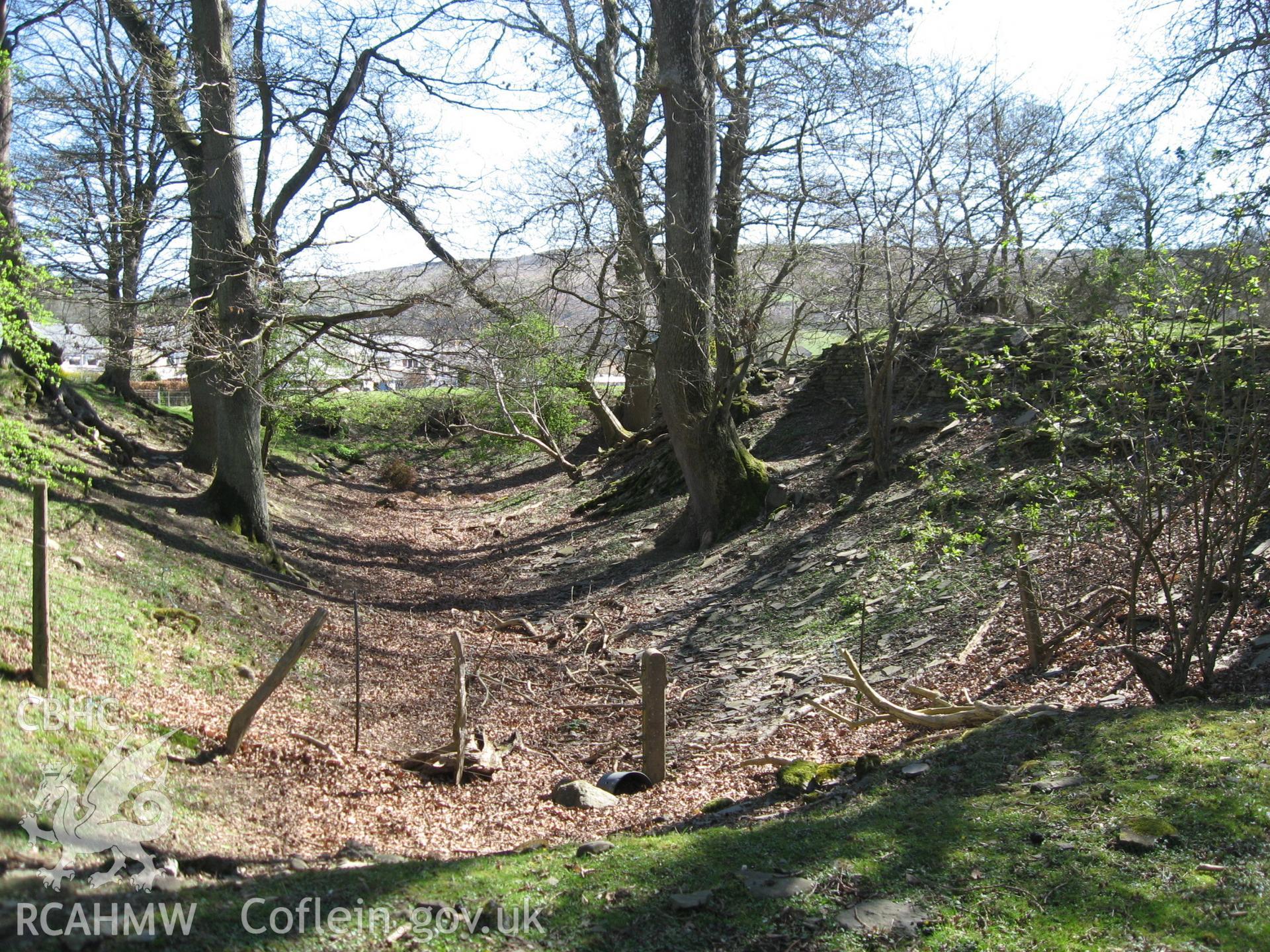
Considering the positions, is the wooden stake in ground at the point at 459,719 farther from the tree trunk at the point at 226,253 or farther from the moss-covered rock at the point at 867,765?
the tree trunk at the point at 226,253

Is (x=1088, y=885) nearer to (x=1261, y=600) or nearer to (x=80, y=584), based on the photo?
(x=1261, y=600)

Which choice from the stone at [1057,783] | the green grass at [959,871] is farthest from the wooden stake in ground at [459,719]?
the stone at [1057,783]

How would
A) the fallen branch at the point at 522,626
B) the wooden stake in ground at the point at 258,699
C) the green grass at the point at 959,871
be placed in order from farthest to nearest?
the fallen branch at the point at 522,626, the wooden stake in ground at the point at 258,699, the green grass at the point at 959,871

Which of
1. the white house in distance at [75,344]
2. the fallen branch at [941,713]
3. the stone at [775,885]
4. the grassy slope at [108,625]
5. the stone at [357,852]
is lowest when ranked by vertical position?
the stone at [357,852]

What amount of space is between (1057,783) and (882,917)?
5.06ft

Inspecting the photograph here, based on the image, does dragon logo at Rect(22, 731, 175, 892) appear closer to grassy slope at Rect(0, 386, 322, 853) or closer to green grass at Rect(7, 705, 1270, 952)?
grassy slope at Rect(0, 386, 322, 853)

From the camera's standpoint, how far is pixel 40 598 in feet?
19.6

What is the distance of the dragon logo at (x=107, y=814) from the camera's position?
4.12 m

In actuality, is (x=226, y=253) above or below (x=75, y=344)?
above

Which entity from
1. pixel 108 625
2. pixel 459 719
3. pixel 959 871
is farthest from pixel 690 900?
pixel 108 625

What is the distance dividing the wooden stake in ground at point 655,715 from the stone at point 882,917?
107 inches

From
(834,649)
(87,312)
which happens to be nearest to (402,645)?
(834,649)

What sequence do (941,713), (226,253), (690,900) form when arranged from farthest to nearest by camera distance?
(226,253)
(941,713)
(690,900)

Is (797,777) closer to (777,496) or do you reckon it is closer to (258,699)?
(258,699)
